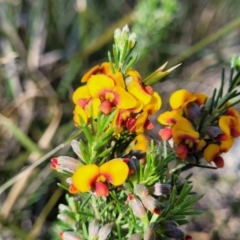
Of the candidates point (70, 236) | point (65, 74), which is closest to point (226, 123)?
point (70, 236)

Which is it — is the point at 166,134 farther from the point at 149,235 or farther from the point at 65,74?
the point at 65,74

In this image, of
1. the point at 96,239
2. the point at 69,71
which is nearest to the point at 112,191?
the point at 96,239

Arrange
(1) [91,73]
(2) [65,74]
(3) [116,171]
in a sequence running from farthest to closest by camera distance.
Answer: (2) [65,74] → (1) [91,73] → (3) [116,171]

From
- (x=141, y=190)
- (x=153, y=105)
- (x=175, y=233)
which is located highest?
(x=153, y=105)

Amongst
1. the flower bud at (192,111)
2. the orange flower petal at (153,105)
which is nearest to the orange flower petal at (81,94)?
the orange flower petal at (153,105)

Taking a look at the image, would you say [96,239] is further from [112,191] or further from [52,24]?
[52,24]

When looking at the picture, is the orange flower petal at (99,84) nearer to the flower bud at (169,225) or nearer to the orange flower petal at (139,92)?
the orange flower petal at (139,92)

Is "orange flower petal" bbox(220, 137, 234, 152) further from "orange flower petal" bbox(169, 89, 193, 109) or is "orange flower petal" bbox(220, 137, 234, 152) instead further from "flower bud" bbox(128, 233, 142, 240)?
"flower bud" bbox(128, 233, 142, 240)
